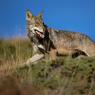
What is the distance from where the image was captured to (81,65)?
42.2ft

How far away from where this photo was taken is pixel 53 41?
15969 mm

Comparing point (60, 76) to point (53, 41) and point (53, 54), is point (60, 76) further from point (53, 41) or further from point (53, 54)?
point (53, 41)

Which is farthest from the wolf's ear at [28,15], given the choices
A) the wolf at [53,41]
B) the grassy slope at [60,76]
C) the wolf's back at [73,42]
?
the grassy slope at [60,76]

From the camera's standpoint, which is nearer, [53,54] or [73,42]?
[53,54]

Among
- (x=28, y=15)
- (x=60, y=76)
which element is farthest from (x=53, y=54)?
(x=60, y=76)

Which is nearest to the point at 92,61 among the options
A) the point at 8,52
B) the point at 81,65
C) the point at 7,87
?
the point at 81,65

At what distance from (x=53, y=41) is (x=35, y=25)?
82 centimetres

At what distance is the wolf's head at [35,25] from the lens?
51.1ft

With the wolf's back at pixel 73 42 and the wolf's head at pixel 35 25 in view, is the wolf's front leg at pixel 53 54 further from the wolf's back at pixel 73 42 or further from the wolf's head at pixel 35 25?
the wolf's head at pixel 35 25

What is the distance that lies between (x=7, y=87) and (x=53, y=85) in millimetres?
3259

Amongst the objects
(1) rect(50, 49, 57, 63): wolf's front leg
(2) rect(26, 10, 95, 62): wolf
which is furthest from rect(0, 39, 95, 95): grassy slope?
(2) rect(26, 10, 95, 62): wolf

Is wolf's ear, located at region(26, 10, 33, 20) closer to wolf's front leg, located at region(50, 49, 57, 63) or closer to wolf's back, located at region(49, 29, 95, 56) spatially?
wolf's back, located at region(49, 29, 95, 56)

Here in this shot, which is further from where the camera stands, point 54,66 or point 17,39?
point 17,39

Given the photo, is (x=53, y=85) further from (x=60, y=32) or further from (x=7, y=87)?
(x=60, y=32)
